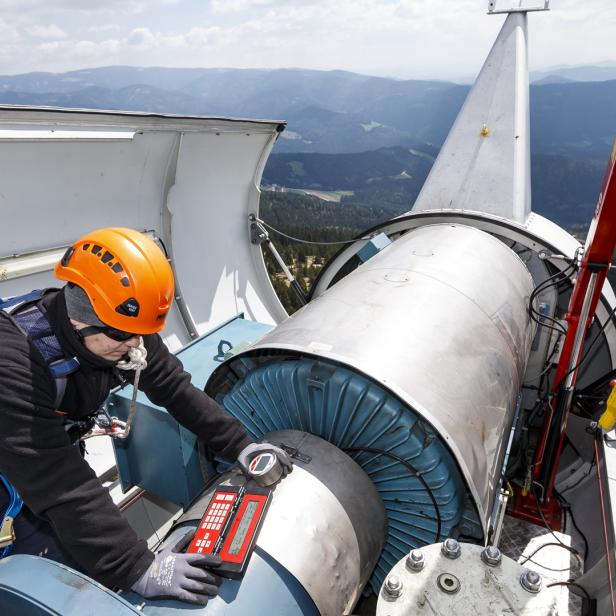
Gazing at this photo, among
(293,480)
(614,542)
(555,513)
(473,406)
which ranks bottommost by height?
(555,513)

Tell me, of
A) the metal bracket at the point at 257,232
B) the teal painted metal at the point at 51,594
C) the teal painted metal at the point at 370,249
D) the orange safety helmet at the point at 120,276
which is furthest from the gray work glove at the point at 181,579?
the metal bracket at the point at 257,232

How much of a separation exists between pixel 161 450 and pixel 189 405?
739 millimetres

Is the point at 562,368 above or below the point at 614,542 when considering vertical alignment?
above

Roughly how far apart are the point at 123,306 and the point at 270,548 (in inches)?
41.2

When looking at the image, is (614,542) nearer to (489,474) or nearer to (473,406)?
(489,474)

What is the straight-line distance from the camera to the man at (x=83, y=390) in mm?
1642

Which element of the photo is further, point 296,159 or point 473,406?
point 296,159

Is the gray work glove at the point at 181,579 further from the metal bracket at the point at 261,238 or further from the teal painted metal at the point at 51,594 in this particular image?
the metal bracket at the point at 261,238

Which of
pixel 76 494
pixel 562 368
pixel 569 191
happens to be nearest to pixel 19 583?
pixel 76 494

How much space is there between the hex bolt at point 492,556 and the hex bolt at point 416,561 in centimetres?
22

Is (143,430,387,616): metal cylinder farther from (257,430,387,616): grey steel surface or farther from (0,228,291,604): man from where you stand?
(0,228,291,604): man

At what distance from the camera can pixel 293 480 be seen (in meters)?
1.95

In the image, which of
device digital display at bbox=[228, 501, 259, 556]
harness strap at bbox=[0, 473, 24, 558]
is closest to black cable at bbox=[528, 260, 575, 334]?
device digital display at bbox=[228, 501, 259, 556]

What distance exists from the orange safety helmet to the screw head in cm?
163
